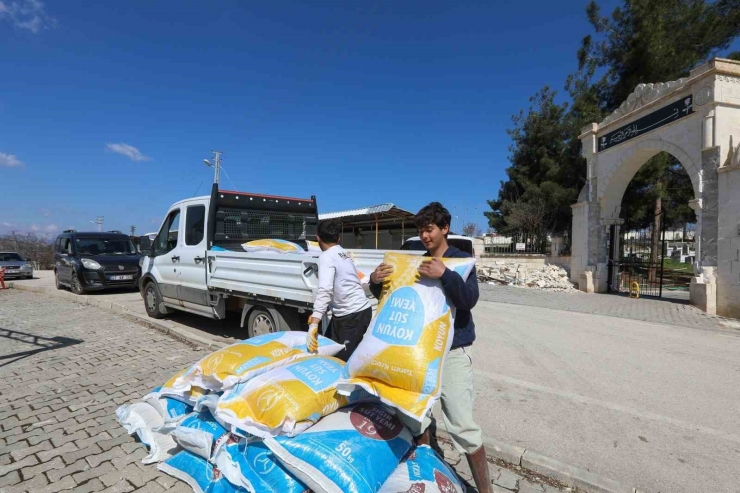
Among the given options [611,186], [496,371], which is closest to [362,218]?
[611,186]

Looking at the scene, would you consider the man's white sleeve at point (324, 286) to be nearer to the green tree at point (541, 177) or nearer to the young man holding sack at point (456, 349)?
the young man holding sack at point (456, 349)

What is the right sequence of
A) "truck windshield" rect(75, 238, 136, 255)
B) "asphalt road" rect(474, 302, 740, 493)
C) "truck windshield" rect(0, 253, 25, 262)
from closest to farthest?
1. "asphalt road" rect(474, 302, 740, 493)
2. "truck windshield" rect(75, 238, 136, 255)
3. "truck windshield" rect(0, 253, 25, 262)

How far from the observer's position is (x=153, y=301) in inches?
292

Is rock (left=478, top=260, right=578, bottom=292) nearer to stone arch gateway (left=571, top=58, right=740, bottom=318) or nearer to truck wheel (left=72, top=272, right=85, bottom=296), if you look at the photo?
stone arch gateway (left=571, top=58, right=740, bottom=318)

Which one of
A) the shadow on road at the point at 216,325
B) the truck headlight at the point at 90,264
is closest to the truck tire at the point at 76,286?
the truck headlight at the point at 90,264

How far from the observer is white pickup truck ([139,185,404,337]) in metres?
4.62

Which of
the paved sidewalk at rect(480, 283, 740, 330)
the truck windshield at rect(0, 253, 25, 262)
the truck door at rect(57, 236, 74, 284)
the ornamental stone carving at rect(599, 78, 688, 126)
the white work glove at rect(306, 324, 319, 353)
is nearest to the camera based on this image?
A: the white work glove at rect(306, 324, 319, 353)

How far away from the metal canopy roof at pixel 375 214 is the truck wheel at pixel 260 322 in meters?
12.4

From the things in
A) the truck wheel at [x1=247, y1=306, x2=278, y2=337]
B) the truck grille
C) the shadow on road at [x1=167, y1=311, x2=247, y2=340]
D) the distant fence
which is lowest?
the shadow on road at [x1=167, y1=311, x2=247, y2=340]

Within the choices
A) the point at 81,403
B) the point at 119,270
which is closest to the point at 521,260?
the point at 119,270

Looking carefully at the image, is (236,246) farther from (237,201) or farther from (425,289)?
(425,289)

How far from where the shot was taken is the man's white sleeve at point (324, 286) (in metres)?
3.17

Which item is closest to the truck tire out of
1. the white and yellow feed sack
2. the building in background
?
the building in background

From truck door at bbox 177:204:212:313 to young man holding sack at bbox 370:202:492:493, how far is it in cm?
426
